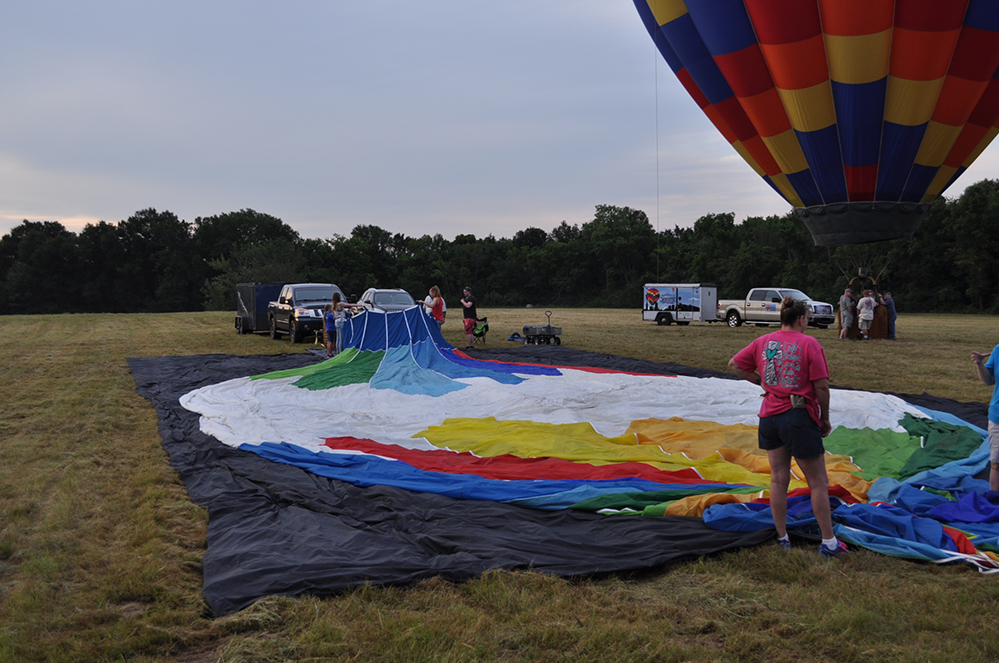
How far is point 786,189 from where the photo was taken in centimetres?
1024

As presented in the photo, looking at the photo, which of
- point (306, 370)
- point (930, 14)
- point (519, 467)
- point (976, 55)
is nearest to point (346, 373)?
point (306, 370)

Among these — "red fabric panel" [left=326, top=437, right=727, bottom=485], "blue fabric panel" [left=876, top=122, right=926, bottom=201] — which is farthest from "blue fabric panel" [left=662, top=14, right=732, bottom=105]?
"red fabric panel" [left=326, top=437, right=727, bottom=485]

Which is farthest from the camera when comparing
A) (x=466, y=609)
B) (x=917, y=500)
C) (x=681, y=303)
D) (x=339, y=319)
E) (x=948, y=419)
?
(x=681, y=303)

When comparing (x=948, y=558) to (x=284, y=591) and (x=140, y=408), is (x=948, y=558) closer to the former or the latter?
(x=284, y=591)

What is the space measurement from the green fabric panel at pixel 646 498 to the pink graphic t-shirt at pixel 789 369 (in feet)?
2.91

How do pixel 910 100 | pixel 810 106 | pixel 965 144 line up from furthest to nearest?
pixel 965 144 < pixel 810 106 < pixel 910 100

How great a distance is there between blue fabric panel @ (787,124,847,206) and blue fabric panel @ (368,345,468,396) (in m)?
5.89

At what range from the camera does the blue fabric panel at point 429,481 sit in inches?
174

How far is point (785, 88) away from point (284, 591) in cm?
873

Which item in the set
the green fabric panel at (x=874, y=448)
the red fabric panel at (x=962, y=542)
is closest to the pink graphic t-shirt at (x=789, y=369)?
the red fabric panel at (x=962, y=542)

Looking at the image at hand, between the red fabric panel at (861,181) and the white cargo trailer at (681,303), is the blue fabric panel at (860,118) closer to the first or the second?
the red fabric panel at (861,181)

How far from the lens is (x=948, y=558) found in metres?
3.36

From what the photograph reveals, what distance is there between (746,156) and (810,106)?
1.67m

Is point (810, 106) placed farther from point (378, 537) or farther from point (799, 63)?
point (378, 537)
